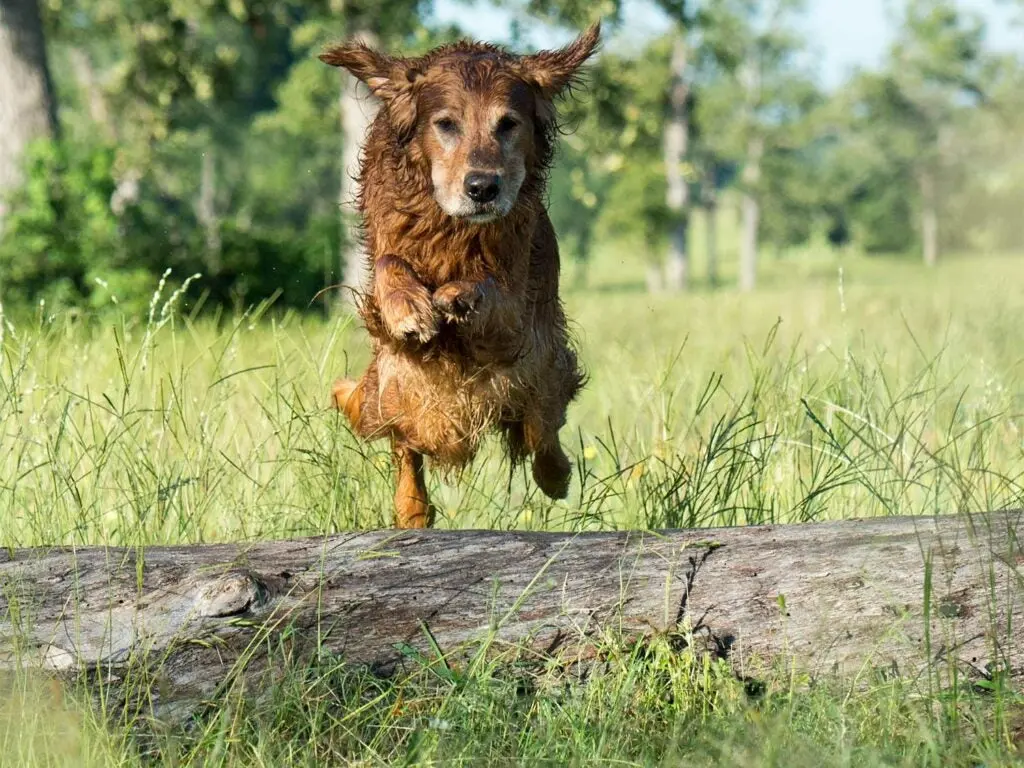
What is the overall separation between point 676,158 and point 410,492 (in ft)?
112

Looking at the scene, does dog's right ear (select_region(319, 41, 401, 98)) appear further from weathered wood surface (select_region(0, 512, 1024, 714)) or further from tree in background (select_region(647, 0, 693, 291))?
tree in background (select_region(647, 0, 693, 291))

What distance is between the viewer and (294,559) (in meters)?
3.15

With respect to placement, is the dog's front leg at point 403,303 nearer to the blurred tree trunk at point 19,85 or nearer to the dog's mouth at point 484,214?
the dog's mouth at point 484,214

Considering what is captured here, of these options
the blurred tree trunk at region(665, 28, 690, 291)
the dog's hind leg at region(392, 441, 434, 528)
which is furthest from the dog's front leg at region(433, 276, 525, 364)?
the blurred tree trunk at region(665, 28, 690, 291)

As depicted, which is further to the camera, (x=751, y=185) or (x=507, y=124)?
(x=751, y=185)

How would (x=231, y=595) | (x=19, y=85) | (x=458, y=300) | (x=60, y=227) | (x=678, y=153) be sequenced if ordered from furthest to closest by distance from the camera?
(x=678, y=153), (x=19, y=85), (x=60, y=227), (x=458, y=300), (x=231, y=595)

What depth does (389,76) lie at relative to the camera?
4.41m

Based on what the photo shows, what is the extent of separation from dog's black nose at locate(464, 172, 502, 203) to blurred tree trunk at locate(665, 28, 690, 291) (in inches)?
1326

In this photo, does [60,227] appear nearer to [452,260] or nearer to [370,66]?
[370,66]

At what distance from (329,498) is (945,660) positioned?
79.6 inches

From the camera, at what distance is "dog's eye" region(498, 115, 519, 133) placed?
13.6ft

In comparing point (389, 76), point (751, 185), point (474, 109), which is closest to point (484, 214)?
point (474, 109)

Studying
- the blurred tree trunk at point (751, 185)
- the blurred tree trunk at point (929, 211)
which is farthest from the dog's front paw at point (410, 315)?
the blurred tree trunk at point (929, 211)

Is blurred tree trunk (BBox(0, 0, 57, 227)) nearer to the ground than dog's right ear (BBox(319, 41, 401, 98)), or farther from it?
farther from it
